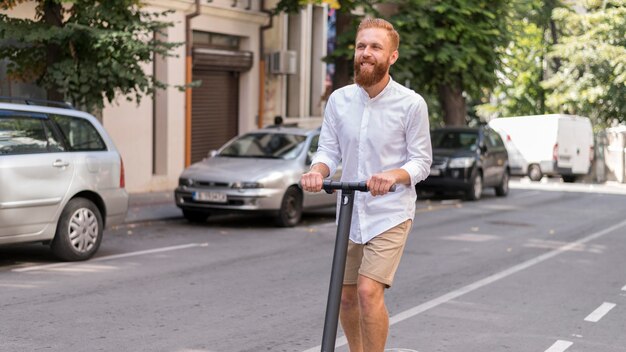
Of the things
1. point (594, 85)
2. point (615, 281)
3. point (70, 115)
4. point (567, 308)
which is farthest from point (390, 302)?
point (594, 85)

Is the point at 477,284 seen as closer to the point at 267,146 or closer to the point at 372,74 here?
the point at 372,74

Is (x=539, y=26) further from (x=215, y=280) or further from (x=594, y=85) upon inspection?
(x=215, y=280)

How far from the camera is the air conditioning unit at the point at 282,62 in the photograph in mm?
25852

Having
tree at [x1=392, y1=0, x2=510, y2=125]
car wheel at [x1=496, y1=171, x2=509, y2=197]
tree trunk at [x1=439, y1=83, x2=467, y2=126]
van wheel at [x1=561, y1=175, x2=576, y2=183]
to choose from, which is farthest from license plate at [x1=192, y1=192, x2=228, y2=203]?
van wheel at [x1=561, y1=175, x2=576, y2=183]

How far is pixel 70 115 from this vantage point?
37.2ft

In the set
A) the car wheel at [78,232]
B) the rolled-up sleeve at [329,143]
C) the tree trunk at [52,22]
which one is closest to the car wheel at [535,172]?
the tree trunk at [52,22]

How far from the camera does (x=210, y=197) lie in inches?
594

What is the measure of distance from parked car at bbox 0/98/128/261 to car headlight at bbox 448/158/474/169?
11605 millimetres

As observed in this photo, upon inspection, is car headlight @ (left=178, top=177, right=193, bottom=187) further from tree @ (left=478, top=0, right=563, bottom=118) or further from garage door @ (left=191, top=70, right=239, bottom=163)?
tree @ (left=478, top=0, right=563, bottom=118)

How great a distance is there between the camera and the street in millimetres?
7363

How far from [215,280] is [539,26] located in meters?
33.5

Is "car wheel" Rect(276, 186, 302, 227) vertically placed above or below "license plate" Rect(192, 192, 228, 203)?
below

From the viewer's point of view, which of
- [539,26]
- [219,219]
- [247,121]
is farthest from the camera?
[539,26]

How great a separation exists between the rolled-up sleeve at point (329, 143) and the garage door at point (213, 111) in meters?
18.4
